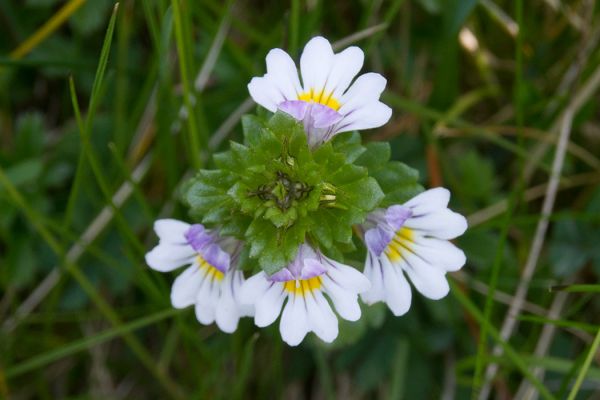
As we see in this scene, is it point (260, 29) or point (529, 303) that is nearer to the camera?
point (529, 303)

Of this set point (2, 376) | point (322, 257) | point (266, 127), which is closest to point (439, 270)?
point (322, 257)

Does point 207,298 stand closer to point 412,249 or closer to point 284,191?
point 284,191

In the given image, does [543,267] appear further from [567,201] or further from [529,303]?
[567,201]

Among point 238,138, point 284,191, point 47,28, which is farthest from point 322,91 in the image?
point 47,28

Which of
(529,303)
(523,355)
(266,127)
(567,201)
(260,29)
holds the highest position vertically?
(260,29)

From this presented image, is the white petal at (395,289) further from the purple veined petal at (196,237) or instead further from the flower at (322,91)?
the purple veined petal at (196,237)
